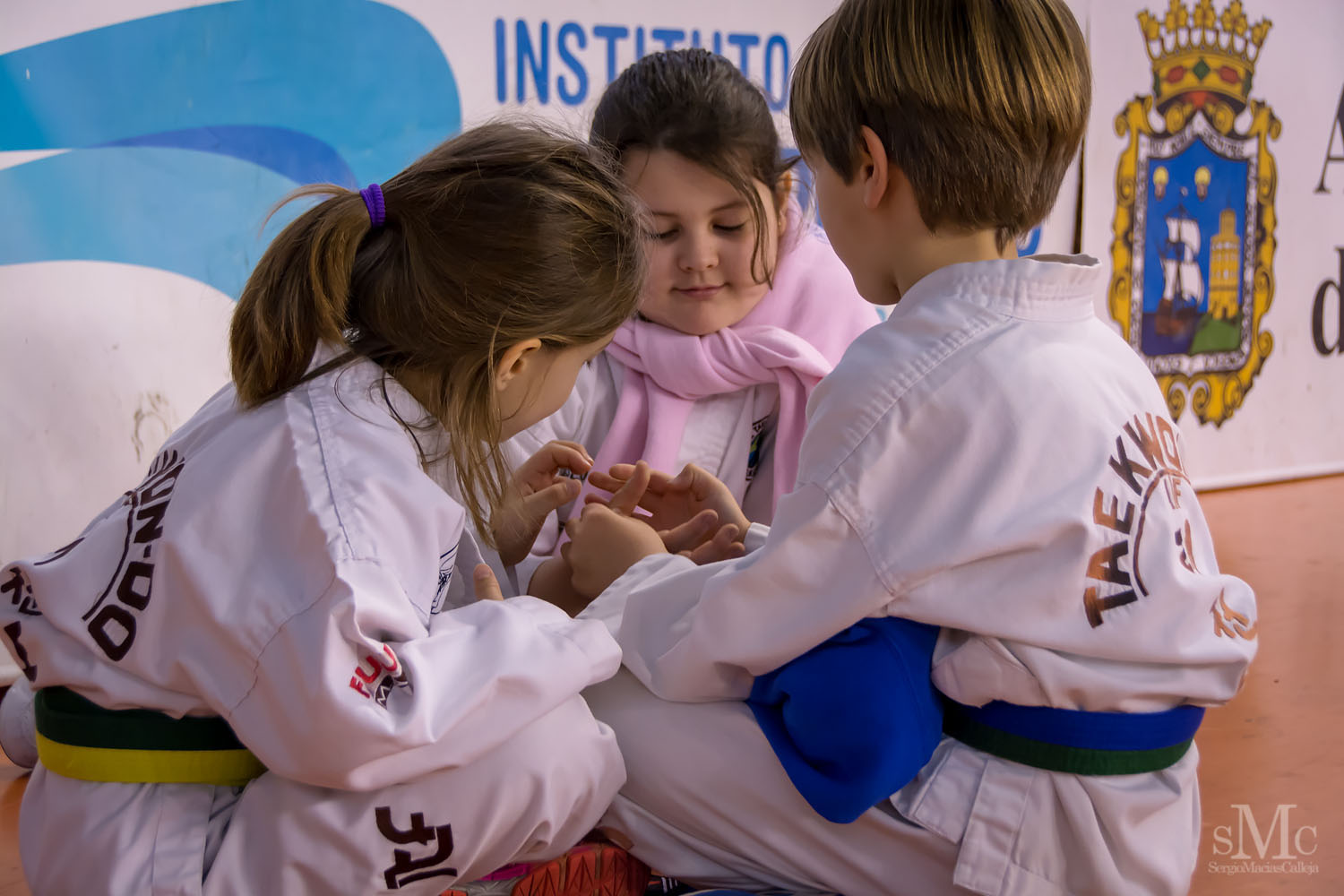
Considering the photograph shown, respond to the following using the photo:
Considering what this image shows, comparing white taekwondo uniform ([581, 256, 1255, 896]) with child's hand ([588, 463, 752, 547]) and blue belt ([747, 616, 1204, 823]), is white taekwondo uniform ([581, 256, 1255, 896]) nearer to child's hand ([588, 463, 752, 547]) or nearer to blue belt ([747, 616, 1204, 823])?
blue belt ([747, 616, 1204, 823])

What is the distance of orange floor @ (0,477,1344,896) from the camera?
3.70 feet

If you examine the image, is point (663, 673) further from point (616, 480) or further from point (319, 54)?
point (319, 54)

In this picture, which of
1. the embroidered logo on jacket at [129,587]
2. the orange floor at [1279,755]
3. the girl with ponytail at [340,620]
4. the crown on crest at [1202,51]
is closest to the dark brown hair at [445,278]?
the girl with ponytail at [340,620]

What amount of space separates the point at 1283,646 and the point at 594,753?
127 centimetres

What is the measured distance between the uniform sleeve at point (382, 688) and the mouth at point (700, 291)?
0.72m

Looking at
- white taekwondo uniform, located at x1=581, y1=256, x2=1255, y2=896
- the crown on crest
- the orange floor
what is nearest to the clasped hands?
white taekwondo uniform, located at x1=581, y1=256, x2=1255, y2=896

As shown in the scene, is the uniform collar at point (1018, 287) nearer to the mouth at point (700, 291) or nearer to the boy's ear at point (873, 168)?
the boy's ear at point (873, 168)

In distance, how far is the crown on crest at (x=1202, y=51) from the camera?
2.72 metres

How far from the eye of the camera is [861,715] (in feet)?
2.82

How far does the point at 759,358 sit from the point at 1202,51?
6.19 feet

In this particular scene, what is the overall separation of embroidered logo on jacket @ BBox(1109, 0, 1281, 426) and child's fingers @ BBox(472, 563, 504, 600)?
2.04m

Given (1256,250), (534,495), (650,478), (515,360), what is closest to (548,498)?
(534,495)

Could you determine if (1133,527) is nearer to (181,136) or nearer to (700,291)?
A: (700,291)

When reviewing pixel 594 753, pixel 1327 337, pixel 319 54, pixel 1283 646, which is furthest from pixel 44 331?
pixel 1327 337
